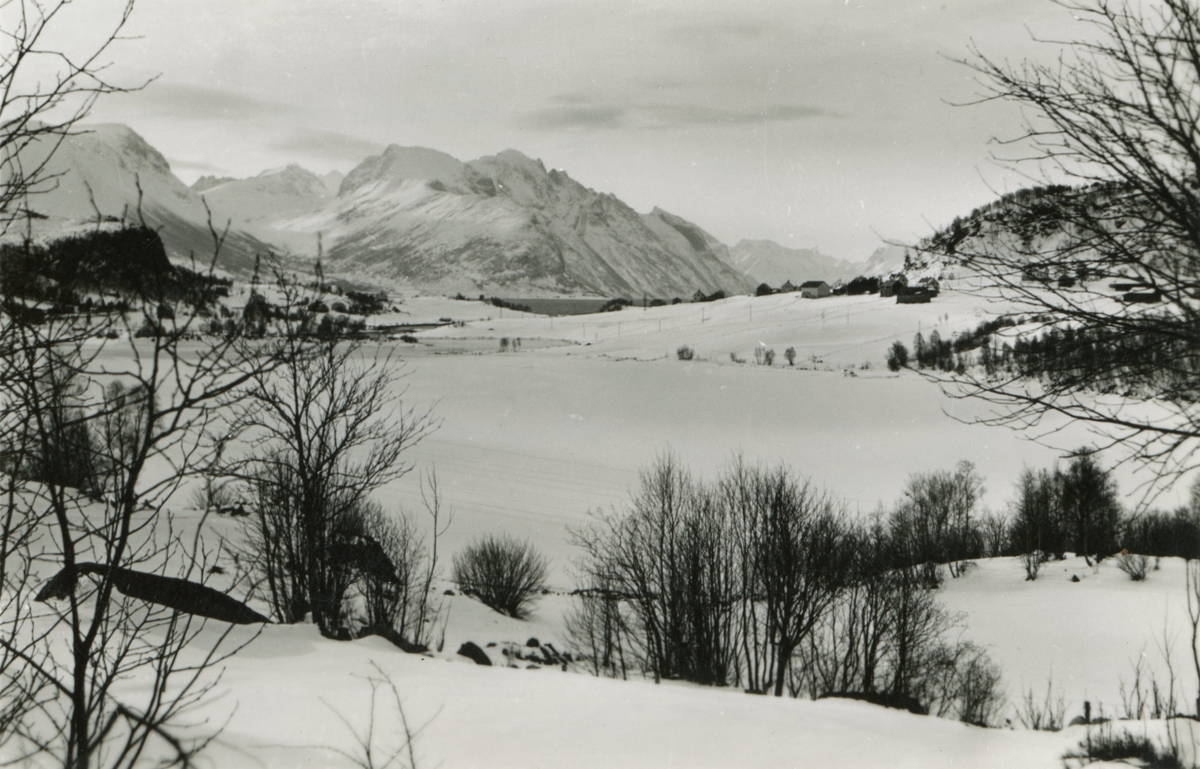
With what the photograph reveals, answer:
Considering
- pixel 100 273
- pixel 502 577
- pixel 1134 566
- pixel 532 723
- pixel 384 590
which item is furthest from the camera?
pixel 1134 566

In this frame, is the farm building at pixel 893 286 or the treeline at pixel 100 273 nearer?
the treeline at pixel 100 273

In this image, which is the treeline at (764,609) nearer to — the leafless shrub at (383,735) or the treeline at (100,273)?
the leafless shrub at (383,735)

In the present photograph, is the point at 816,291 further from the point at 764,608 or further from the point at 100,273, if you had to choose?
the point at 100,273

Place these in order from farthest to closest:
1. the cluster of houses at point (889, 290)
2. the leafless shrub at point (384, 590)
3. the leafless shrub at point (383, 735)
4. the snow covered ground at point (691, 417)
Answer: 1. the cluster of houses at point (889, 290)
2. the snow covered ground at point (691, 417)
3. the leafless shrub at point (384, 590)
4. the leafless shrub at point (383, 735)

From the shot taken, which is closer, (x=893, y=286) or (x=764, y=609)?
(x=764, y=609)

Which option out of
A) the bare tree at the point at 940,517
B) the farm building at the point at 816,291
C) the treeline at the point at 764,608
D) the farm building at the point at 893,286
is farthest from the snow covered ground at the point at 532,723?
the farm building at the point at 816,291

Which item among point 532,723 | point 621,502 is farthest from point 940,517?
point 532,723

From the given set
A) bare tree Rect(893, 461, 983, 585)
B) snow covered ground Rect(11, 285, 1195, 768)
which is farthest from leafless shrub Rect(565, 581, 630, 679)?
bare tree Rect(893, 461, 983, 585)

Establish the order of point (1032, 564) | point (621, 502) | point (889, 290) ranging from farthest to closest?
point (889, 290) < point (621, 502) < point (1032, 564)

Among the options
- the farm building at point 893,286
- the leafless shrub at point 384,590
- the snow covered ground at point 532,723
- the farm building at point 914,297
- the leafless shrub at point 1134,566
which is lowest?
the leafless shrub at point 1134,566
